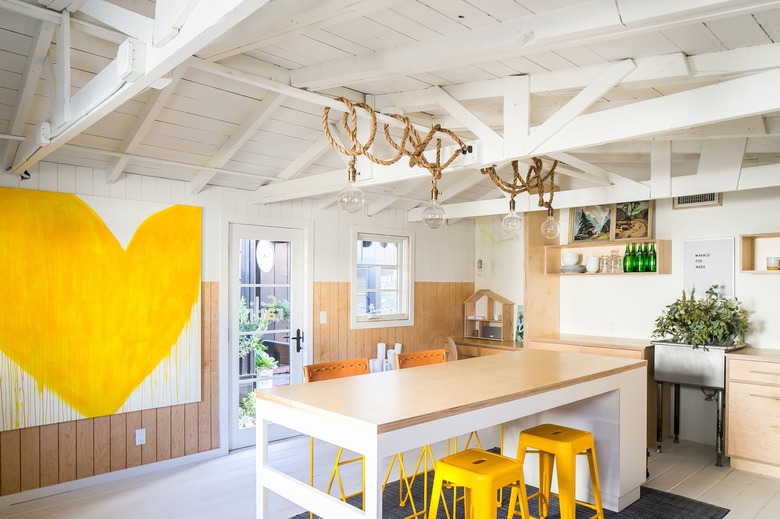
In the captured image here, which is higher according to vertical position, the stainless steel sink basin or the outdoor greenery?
the outdoor greenery

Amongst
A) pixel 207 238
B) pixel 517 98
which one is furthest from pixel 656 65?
pixel 207 238

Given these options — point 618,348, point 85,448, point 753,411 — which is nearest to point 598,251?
point 618,348

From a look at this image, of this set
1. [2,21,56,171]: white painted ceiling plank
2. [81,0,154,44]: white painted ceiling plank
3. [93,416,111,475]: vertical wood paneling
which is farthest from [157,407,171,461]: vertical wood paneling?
[81,0,154,44]: white painted ceiling plank

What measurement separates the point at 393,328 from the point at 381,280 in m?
0.55

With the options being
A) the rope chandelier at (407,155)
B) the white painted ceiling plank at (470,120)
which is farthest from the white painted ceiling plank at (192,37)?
the white painted ceiling plank at (470,120)

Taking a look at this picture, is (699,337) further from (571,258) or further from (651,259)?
(571,258)

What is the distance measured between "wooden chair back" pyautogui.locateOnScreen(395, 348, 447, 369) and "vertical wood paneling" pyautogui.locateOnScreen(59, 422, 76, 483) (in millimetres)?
2385

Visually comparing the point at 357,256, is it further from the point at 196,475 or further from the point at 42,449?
the point at 42,449

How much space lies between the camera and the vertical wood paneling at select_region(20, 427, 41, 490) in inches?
151

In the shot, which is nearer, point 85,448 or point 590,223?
point 85,448

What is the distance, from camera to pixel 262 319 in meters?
5.21

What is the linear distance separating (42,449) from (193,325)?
1.33m

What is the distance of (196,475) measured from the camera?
4320 mm

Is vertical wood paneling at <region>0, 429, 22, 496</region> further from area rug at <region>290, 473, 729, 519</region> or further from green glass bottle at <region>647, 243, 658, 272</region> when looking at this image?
green glass bottle at <region>647, 243, 658, 272</region>
